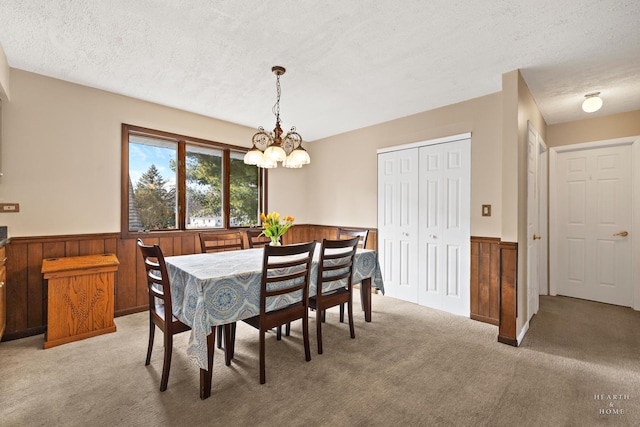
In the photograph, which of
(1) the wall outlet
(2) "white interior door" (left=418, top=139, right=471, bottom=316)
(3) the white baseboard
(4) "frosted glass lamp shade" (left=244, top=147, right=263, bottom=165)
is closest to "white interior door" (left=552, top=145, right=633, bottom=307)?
(3) the white baseboard

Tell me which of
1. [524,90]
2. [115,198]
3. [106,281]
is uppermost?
[524,90]

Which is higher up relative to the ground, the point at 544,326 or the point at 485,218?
the point at 485,218

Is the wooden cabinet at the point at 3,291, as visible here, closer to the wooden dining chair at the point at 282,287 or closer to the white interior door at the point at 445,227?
the wooden dining chair at the point at 282,287

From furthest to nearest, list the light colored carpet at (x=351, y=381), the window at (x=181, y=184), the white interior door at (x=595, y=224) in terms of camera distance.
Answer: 1. the white interior door at (x=595, y=224)
2. the window at (x=181, y=184)
3. the light colored carpet at (x=351, y=381)

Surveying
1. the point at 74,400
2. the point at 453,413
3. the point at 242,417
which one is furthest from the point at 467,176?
the point at 74,400

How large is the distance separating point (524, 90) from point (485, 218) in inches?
52.9

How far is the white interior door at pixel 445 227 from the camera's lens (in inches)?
134

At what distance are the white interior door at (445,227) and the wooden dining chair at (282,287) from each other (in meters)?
2.03

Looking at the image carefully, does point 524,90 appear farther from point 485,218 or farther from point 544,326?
point 544,326

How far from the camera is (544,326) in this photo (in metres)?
3.10

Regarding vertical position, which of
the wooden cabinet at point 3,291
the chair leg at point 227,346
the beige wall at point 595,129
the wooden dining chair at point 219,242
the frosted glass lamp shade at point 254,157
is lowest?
the chair leg at point 227,346

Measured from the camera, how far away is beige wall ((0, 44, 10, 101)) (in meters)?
2.43

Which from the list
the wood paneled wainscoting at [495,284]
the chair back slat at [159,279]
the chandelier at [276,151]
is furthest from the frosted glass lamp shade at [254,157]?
the wood paneled wainscoting at [495,284]

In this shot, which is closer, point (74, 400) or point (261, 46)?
point (74, 400)
